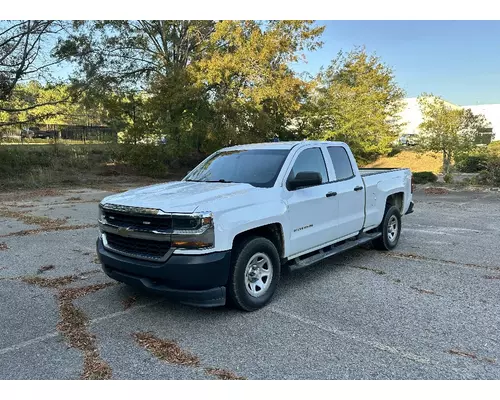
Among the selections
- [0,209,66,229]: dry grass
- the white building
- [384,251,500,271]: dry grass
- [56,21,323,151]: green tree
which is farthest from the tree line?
the white building

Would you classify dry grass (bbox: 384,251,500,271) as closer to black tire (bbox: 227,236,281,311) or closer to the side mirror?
the side mirror

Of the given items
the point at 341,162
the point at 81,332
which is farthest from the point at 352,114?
the point at 81,332

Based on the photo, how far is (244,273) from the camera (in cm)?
419

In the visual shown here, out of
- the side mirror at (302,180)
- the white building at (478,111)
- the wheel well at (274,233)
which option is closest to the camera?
the wheel well at (274,233)

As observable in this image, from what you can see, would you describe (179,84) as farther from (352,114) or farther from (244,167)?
(244,167)

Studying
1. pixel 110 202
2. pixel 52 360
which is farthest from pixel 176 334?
pixel 110 202

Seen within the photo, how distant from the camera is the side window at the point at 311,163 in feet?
17.1

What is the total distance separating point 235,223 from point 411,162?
2859 centimetres

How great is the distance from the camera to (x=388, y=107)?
2983 cm

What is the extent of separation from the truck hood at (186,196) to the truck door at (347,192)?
1.62m

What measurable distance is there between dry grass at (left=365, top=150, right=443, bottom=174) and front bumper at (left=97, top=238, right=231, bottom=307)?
2587cm

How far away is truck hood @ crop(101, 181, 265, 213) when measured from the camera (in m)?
3.98

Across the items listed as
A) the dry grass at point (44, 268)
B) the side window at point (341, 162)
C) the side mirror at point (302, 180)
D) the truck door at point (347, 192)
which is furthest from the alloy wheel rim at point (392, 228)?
the dry grass at point (44, 268)

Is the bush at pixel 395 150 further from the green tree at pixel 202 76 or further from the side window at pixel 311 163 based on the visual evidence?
the side window at pixel 311 163
